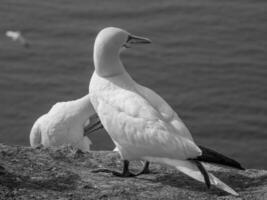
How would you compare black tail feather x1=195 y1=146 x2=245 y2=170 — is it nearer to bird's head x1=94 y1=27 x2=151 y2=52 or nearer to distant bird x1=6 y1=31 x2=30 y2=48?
bird's head x1=94 y1=27 x2=151 y2=52

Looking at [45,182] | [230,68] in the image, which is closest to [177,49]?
[230,68]

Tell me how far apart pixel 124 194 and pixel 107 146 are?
6.61m

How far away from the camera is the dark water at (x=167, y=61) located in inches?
582

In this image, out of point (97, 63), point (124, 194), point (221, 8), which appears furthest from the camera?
point (221, 8)

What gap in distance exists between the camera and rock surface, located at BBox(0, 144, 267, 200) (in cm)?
794

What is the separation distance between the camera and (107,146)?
574 inches

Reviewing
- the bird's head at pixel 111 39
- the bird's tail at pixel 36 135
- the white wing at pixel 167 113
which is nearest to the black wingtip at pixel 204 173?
the white wing at pixel 167 113

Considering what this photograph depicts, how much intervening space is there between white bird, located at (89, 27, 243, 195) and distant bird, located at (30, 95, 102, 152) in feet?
10.0

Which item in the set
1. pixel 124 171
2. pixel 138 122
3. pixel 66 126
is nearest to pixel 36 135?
pixel 66 126

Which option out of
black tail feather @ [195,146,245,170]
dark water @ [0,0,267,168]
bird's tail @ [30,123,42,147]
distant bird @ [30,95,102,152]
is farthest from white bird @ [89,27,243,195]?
dark water @ [0,0,267,168]

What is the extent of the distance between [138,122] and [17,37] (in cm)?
788

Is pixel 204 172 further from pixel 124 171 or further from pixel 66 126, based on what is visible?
pixel 66 126

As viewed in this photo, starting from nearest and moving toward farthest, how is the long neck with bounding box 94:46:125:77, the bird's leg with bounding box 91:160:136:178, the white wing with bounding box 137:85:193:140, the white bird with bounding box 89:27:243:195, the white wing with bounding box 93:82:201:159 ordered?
1. the white bird with bounding box 89:27:243:195
2. the white wing with bounding box 93:82:201:159
3. the white wing with bounding box 137:85:193:140
4. the bird's leg with bounding box 91:160:136:178
5. the long neck with bounding box 94:46:125:77

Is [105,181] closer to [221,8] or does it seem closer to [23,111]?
[23,111]
